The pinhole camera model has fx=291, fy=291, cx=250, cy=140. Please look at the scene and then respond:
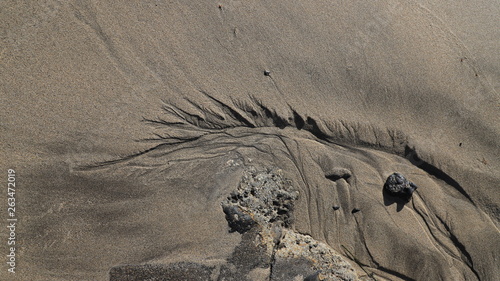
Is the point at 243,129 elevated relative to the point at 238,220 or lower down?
elevated

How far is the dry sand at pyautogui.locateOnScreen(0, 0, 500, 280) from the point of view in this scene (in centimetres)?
264

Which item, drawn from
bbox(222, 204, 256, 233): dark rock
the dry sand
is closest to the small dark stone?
the dry sand

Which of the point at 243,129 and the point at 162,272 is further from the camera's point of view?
the point at 243,129

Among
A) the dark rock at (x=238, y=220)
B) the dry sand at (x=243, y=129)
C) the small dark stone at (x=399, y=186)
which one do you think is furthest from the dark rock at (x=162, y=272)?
the small dark stone at (x=399, y=186)

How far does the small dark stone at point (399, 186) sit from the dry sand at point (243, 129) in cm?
10

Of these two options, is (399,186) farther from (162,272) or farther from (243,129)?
(162,272)

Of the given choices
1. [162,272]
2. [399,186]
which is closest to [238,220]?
[162,272]

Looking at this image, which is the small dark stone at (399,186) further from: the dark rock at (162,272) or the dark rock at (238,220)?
the dark rock at (162,272)

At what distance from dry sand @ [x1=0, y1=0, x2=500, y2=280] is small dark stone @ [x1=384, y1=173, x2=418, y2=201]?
0.33 feet

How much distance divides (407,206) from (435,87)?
1298 mm

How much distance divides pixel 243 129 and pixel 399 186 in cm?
170

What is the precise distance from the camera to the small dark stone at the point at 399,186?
→ 298 centimetres

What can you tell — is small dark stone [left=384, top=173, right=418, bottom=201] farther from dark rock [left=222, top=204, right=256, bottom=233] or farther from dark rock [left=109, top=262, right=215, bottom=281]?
dark rock [left=109, top=262, right=215, bottom=281]

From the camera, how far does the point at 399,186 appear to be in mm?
2984
